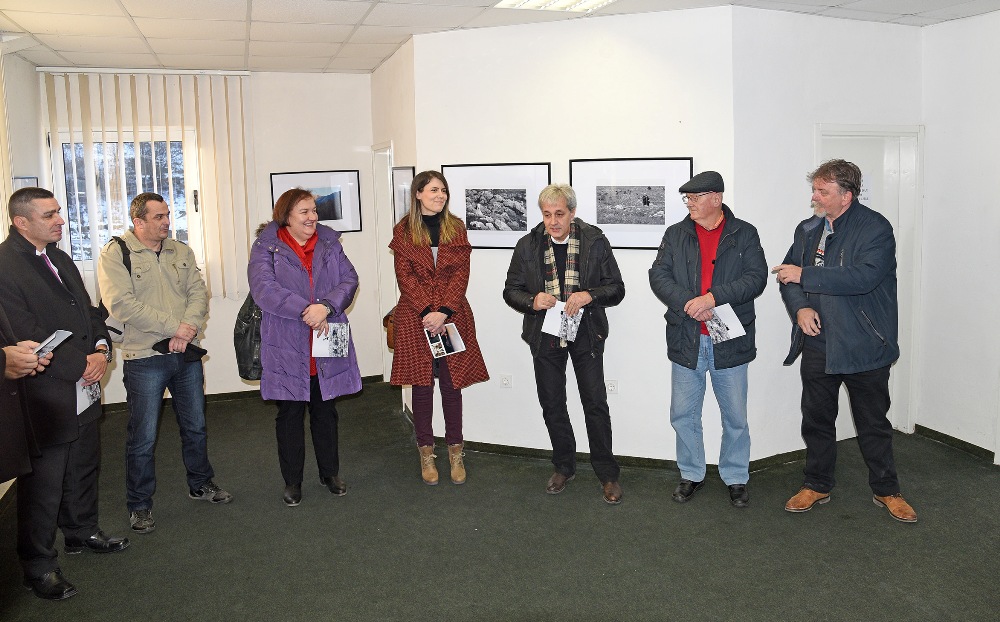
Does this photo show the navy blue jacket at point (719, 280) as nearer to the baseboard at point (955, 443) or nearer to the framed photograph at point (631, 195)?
the framed photograph at point (631, 195)

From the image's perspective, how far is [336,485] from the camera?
4.79 m

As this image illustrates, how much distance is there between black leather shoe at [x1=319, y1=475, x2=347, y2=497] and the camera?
4.77 m

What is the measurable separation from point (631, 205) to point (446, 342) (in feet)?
4.85

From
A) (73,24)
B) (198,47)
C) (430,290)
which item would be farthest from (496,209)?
(73,24)

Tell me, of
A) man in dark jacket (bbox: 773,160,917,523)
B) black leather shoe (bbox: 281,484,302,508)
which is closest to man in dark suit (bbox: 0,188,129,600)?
black leather shoe (bbox: 281,484,302,508)

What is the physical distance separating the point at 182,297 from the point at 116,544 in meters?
1.32

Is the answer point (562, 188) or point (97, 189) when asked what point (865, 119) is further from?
point (97, 189)

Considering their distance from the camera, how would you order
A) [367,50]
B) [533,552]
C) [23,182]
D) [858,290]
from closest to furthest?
[533,552], [858,290], [23,182], [367,50]

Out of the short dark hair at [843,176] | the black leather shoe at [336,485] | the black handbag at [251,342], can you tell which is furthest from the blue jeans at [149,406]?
the short dark hair at [843,176]

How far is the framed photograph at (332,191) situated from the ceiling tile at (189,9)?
2358 mm

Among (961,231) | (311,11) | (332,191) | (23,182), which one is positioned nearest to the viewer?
(311,11)

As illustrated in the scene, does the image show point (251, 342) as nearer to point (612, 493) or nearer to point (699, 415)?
point (612, 493)

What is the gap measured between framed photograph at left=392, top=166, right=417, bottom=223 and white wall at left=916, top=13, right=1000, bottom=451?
11.9 feet

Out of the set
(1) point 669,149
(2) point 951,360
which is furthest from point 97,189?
(2) point 951,360
